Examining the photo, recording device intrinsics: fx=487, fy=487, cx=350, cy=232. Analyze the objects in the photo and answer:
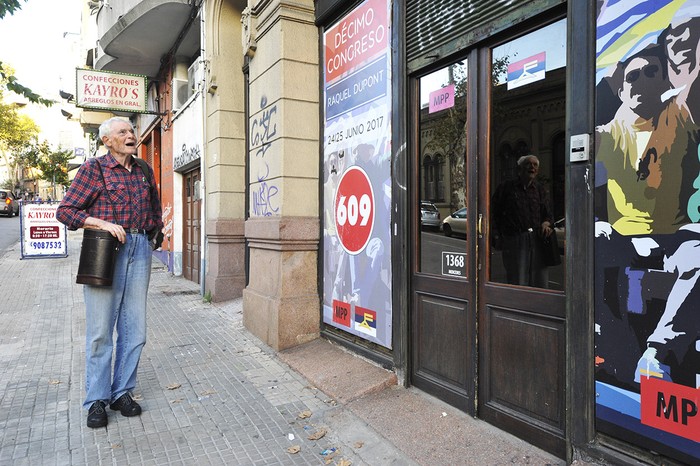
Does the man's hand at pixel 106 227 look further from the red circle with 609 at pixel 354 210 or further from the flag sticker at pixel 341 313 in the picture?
the flag sticker at pixel 341 313

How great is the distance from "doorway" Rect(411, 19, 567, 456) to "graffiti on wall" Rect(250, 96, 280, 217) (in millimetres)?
2101

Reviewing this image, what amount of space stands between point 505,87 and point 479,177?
2.03ft

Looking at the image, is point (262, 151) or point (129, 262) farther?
point (262, 151)

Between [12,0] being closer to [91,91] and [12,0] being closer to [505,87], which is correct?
[91,91]

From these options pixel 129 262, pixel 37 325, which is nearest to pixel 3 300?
pixel 37 325

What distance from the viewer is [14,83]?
734 centimetres

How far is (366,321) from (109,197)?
7.98ft

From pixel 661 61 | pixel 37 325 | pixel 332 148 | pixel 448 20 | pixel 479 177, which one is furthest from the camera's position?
pixel 37 325

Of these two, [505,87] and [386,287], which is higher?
[505,87]

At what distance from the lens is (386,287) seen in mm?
4312

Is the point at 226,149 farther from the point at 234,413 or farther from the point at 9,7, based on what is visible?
the point at 234,413

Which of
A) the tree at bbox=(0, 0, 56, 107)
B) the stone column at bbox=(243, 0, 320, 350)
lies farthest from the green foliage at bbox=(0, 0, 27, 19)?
the stone column at bbox=(243, 0, 320, 350)

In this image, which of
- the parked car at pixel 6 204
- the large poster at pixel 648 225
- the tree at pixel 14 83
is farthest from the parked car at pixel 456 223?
the parked car at pixel 6 204

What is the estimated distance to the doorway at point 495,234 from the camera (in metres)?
2.90
